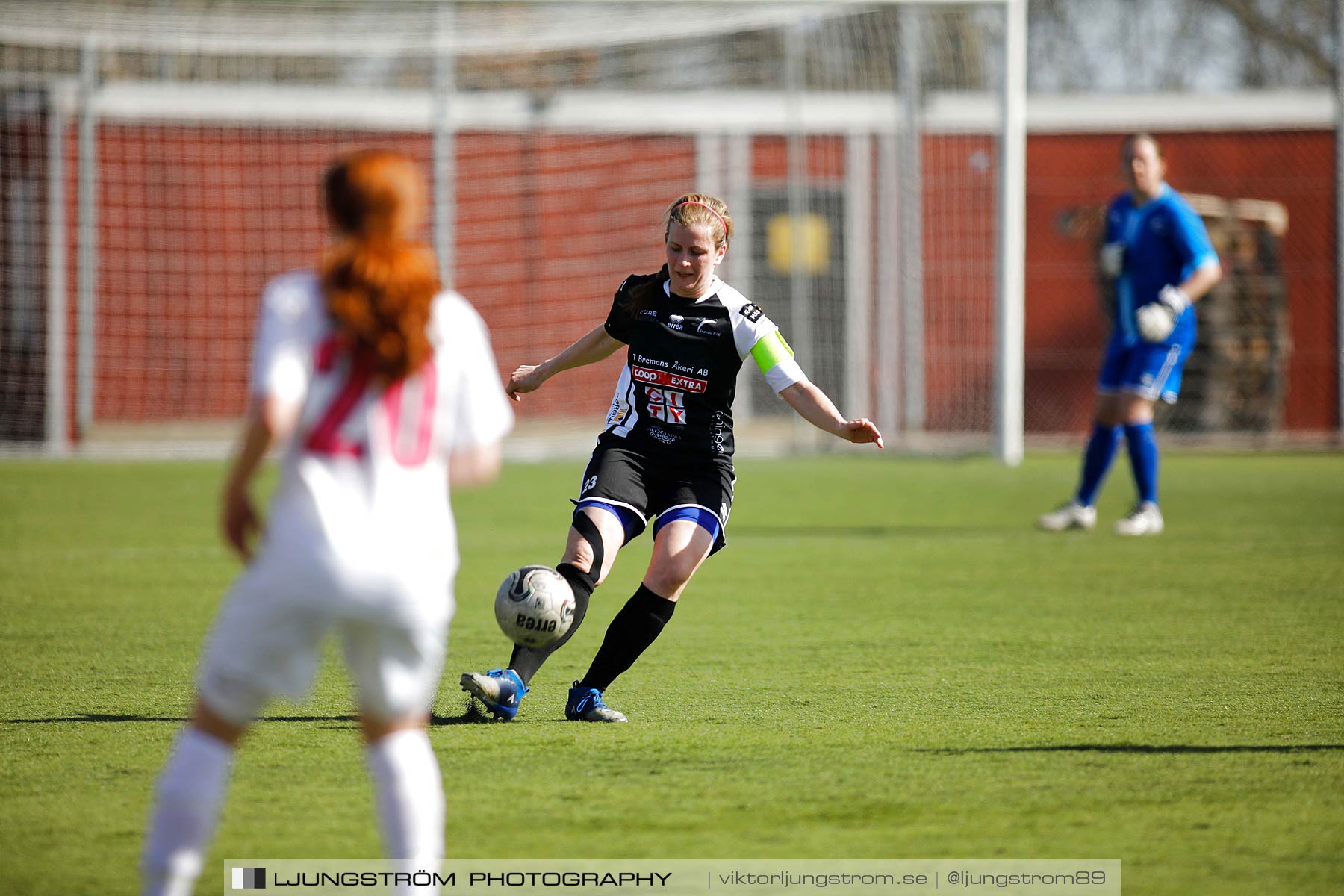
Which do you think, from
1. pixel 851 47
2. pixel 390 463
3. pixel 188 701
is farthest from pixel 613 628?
pixel 851 47

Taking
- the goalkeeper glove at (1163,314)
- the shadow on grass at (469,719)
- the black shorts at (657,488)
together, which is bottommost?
the shadow on grass at (469,719)

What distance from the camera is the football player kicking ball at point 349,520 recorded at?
274cm

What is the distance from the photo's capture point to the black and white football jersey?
5.09 meters

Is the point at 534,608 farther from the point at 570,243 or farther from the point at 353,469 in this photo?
the point at 570,243

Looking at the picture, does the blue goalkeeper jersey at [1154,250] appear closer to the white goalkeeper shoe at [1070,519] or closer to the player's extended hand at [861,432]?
the white goalkeeper shoe at [1070,519]

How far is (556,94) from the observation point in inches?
731

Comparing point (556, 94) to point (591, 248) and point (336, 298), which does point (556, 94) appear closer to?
point (591, 248)

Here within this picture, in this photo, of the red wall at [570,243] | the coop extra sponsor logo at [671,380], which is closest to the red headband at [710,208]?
the coop extra sponsor logo at [671,380]

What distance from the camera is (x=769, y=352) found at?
500 cm

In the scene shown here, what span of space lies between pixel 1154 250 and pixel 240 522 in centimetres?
823

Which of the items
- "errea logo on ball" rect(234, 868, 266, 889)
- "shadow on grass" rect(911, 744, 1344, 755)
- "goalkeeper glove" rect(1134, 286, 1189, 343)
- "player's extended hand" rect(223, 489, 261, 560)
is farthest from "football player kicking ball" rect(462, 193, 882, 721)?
"goalkeeper glove" rect(1134, 286, 1189, 343)

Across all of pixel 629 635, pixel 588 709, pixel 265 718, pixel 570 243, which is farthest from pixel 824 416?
pixel 570 243

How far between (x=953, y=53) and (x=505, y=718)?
14.6 metres

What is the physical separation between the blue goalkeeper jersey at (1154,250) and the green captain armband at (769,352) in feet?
17.9
